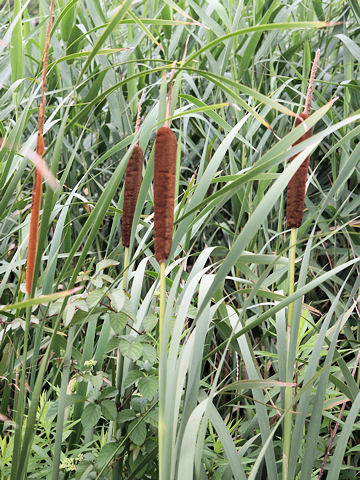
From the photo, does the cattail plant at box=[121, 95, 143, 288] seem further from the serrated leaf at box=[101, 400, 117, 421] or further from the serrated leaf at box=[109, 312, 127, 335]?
the serrated leaf at box=[101, 400, 117, 421]

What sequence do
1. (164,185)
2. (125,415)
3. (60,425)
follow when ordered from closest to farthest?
(164,185), (60,425), (125,415)

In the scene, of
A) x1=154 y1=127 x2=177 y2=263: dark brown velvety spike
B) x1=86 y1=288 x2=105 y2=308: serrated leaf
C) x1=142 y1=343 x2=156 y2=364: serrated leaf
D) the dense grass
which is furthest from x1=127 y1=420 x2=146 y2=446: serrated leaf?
x1=154 y1=127 x2=177 y2=263: dark brown velvety spike

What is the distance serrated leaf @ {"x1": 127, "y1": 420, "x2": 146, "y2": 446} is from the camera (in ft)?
3.32

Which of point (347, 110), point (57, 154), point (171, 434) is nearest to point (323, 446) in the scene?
point (171, 434)

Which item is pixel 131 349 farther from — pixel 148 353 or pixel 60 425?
pixel 60 425

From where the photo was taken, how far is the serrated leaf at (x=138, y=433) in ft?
3.32

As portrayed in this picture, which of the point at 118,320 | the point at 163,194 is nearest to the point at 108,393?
the point at 118,320

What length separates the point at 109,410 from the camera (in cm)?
104

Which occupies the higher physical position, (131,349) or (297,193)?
(297,193)

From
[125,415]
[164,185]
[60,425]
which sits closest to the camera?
[164,185]

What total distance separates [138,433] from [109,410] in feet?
0.20

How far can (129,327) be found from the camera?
117cm

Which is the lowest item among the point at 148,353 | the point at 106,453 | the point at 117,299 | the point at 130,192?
the point at 106,453

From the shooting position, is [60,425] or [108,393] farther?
[108,393]
